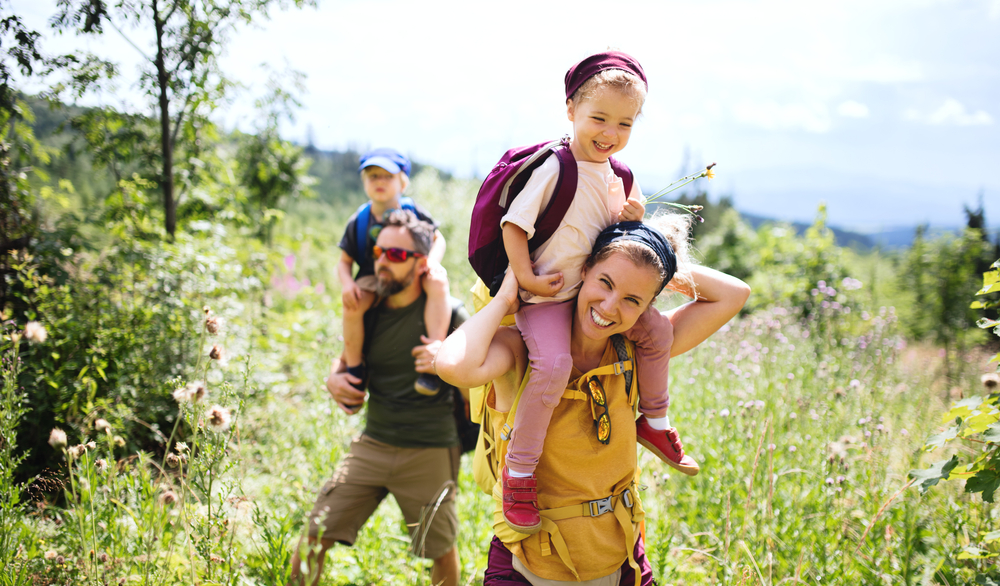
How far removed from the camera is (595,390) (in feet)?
5.55

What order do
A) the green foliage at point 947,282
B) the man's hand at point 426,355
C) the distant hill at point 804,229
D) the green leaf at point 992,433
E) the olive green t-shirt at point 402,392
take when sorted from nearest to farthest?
the green leaf at point 992,433 → the man's hand at point 426,355 → the olive green t-shirt at point 402,392 → the green foliage at point 947,282 → the distant hill at point 804,229

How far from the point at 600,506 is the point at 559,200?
1.03 m

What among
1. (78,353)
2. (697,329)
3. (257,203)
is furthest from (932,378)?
(257,203)

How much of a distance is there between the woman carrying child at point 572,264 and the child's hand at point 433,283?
43.7 inches

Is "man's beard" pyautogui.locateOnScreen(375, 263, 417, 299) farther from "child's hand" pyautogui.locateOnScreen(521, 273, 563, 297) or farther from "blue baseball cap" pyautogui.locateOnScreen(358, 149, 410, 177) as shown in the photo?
"child's hand" pyautogui.locateOnScreen(521, 273, 563, 297)

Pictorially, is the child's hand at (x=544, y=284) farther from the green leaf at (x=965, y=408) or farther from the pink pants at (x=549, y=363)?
the green leaf at (x=965, y=408)

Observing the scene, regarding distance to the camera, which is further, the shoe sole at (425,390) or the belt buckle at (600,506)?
the shoe sole at (425,390)

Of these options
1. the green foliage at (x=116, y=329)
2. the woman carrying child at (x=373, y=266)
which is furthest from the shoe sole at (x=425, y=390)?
the green foliage at (x=116, y=329)

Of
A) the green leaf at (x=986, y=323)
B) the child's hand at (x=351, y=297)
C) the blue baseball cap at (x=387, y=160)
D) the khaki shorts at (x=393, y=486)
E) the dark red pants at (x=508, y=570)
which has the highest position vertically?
the blue baseball cap at (x=387, y=160)

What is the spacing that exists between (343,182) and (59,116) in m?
46.8

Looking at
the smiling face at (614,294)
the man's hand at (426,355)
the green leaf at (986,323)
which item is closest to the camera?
the smiling face at (614,294)

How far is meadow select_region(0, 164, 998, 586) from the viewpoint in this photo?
1.94 meters

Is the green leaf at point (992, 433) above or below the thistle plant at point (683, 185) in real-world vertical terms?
below

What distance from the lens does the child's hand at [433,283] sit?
9.19ft
